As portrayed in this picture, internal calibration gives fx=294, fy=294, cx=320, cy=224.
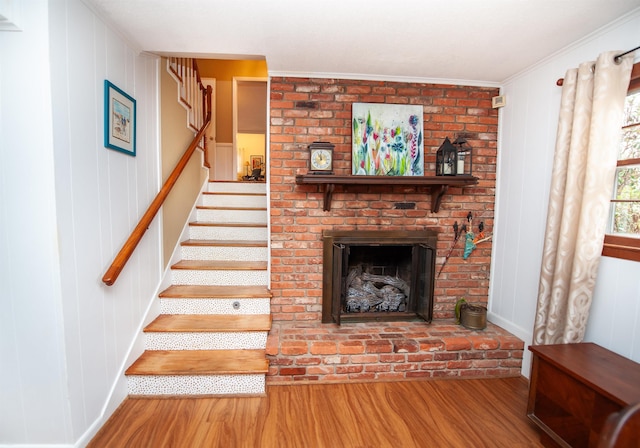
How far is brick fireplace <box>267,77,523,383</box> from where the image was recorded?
2141 millimetres

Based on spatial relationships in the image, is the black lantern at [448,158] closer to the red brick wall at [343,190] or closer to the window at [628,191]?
the red brick wall at [343,190]

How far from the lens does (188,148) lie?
9.04 ft

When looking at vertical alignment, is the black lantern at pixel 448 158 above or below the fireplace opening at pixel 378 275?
above

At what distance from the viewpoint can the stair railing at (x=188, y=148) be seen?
5.20ft

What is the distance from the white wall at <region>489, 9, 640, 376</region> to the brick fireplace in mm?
110

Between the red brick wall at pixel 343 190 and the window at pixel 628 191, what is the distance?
844mm

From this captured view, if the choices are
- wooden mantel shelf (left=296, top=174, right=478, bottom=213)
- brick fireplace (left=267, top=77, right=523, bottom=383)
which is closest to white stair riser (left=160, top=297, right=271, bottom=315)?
brick fireplace (left=267, top=77, right=523, bottom=383)

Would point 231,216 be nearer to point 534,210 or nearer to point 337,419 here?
point 337,419

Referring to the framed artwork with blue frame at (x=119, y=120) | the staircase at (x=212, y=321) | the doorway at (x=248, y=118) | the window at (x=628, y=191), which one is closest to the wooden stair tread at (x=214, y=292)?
the staircase at (x=212, y=321)

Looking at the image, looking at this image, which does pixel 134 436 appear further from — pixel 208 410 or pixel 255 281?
pixel 255 281

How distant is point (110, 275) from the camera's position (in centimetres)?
149

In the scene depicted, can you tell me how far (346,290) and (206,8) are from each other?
6.83 feet

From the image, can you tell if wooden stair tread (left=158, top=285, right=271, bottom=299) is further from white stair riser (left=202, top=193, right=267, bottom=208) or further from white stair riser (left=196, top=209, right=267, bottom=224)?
white stair riser (left=202, top=193, right=267, bottom=208)

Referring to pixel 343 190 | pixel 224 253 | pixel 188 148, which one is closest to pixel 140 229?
pixel 224 253
